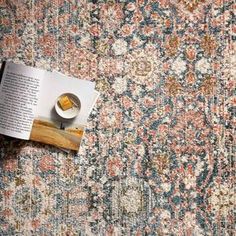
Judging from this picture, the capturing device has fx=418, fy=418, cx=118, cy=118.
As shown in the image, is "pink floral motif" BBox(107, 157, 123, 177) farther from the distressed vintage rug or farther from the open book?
the open book

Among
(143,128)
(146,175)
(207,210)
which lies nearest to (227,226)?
(207,210)

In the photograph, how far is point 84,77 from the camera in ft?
5.44

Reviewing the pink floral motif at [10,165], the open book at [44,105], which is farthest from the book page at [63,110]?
the pink floral motif at [10,165]

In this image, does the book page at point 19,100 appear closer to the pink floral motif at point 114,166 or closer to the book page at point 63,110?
the book page at point 63,110

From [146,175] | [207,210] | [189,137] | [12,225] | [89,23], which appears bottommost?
[12,225]

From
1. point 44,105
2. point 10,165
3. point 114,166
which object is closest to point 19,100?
point 44,105

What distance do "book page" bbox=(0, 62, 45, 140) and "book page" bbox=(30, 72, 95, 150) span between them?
3 centimetres

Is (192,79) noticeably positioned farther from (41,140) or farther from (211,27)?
(41,140)

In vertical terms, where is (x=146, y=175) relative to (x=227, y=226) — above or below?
above

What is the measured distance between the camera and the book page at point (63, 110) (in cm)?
163

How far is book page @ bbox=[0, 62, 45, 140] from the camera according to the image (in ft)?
5.28

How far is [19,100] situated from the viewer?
1611 millimetres

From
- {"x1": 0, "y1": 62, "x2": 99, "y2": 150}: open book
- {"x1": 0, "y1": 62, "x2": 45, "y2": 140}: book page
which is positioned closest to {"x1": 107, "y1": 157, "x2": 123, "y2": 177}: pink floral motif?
{"x1": 0, "y1": 62, "x2": 99, "y2": 150}: open book

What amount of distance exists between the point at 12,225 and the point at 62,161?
0.33 meters
